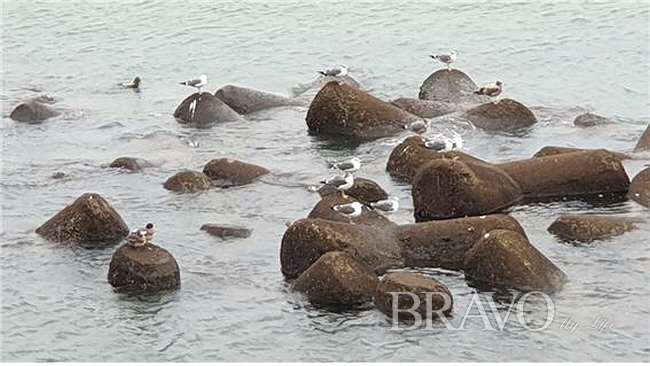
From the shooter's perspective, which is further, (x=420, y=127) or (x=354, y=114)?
(x=354, y=114)

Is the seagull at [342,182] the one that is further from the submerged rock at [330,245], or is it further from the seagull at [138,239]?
the seagull at [138,239]

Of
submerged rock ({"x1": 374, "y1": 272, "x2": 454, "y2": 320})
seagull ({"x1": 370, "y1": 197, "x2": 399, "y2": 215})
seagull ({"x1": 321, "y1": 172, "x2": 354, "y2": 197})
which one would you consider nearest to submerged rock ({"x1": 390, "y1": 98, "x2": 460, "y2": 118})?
seagull ({"x1": 321, "y1": 172, "x2": 354, "y2": 197})

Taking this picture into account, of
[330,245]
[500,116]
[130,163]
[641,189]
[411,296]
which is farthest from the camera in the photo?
[500,116]

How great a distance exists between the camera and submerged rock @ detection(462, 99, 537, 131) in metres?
24.9

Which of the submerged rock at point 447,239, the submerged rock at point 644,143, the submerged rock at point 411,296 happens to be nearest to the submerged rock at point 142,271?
the submerged rock at point 411,296

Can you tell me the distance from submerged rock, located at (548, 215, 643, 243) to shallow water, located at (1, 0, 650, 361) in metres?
0.20

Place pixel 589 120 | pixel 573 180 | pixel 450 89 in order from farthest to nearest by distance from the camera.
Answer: pixel 450 89 → pixel 589 120 → pixel 573 180

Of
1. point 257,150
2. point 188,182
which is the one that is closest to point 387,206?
point 188,182

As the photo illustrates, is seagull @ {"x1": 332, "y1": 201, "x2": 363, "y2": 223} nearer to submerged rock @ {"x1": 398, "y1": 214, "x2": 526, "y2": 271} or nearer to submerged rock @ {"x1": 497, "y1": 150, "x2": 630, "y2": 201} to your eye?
submerged rock @ {"x1": 398, "y1": 214, "x2": 526, "y2": 271}

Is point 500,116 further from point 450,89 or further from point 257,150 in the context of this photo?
point 257,150

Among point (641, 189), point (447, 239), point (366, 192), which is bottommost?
point (641, 189)

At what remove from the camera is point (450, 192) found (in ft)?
62.7

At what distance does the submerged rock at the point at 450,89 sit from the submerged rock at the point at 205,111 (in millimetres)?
4248

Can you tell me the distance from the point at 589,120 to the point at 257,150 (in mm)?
6736
